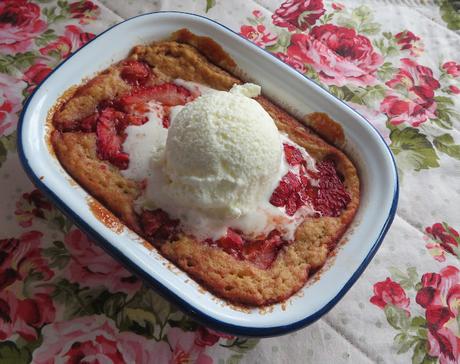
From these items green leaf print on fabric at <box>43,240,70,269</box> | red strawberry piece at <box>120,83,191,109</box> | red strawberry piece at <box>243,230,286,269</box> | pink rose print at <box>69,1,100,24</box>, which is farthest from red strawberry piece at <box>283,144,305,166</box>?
pink rose print at <box>69,1,100,24</box>

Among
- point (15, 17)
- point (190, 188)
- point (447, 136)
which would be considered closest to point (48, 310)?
point (190, 188)

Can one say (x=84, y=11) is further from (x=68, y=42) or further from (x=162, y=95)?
(x=162, y=95)

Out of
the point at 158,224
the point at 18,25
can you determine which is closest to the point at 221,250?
the point at 158,224

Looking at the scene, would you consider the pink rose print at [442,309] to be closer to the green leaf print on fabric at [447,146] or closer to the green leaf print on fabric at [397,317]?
the green leaf print on fabric at [397,317]

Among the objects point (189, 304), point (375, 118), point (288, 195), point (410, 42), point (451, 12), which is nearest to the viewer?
point (189, 304)

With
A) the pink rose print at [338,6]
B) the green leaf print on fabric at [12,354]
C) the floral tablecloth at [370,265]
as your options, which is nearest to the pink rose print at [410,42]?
the floral tablecloth at [370,265]

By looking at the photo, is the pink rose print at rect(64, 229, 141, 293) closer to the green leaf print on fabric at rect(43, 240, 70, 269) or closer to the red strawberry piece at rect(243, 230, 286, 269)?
the green leaf print on fabric at rect(43, 240, 70, 269)

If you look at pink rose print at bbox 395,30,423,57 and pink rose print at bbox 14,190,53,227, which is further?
pink rose print at bbox 395,30,423,57
